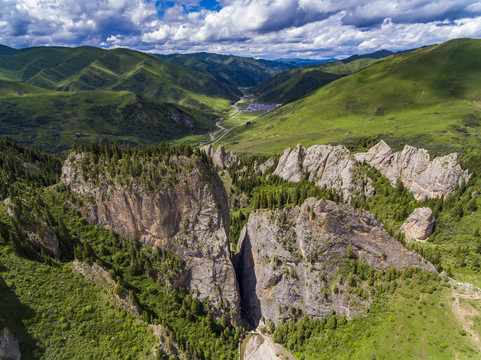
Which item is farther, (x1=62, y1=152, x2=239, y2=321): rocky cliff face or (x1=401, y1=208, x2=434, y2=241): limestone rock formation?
(x1=401, y1=208, x2=434, y2=241): limestone rock formation

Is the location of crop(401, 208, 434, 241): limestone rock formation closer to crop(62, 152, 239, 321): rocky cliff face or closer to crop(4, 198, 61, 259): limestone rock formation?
crop(62, 152, 239, 321): rocky cliff face

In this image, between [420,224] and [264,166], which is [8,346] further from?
[264,166]

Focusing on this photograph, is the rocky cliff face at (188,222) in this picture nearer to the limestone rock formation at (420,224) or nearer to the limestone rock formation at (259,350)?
the limestone rock formation at (259,350)

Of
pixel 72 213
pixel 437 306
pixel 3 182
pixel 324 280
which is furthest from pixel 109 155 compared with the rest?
pixel 437 306

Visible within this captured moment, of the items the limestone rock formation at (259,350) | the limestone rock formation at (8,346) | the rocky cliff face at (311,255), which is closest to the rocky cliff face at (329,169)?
the rocky cliff face at (311,255)

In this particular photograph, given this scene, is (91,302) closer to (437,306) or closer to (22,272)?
(22,272)

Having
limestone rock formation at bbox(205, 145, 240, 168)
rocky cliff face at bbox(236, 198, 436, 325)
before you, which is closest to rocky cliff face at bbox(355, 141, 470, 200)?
rocky cliff face at bbox(236, 198, 436, 325)

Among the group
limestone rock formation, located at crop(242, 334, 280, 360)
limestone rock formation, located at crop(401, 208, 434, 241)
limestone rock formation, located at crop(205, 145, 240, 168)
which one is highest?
limestone rock formation, located at crop(205, 145, 240, 168)

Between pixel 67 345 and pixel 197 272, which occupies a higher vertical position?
pixel 67 345
